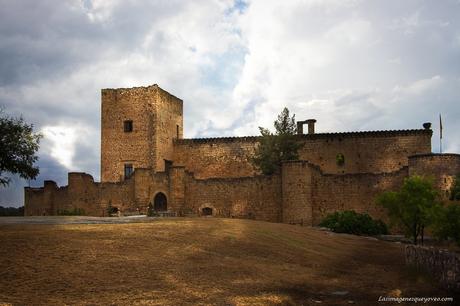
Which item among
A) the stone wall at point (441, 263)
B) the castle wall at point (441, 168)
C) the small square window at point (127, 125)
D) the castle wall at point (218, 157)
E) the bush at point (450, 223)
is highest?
the small square window at point (127, 125)

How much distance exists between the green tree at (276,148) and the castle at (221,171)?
1.56 metres

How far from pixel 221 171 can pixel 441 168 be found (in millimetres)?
17712

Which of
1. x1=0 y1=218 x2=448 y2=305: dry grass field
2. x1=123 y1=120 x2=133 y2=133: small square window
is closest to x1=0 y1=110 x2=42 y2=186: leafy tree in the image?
x1=0 y1=218 x2=448 y2=305: dry grass field

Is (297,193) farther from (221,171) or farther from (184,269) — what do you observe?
(184,269)

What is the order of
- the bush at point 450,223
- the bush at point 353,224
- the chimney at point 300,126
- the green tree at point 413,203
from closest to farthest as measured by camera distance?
the bush at point 450,223
the green tree at point 413,203
the bush at point 353,224
the chimney at point 300,126

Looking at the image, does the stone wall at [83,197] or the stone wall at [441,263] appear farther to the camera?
the stone wall at [83,197]

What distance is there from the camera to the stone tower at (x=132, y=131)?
44531 mm

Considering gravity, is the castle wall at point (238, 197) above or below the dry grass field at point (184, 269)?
above

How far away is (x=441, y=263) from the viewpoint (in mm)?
14805

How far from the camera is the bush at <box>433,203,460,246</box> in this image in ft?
72.2

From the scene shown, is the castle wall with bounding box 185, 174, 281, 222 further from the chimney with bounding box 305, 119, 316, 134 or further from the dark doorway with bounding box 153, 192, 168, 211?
the chimney with bounding box 305, 119, 316, 134

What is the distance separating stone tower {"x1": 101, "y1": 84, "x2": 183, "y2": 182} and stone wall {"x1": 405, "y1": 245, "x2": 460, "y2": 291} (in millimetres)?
28880

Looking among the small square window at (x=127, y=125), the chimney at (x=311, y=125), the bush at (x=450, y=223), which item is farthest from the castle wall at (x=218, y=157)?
the bush at (x=450, y=223)

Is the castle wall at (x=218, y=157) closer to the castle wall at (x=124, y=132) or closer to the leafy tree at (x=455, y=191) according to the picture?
the castle wall at (x=124, y=132)
